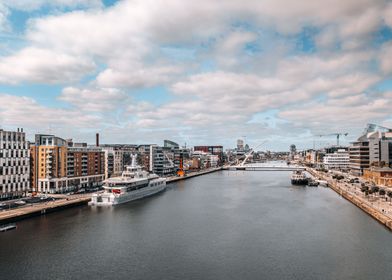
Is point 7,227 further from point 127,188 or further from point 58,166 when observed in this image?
point 58,166

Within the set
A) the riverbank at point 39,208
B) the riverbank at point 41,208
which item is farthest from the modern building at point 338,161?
the riverbank at point 39,208

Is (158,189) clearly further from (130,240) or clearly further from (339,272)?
(339,272)

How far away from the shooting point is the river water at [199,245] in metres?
17.7

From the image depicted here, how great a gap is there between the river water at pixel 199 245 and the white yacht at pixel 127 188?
4254 mm

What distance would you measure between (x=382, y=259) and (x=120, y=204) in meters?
28.6

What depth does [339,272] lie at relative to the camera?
57.6ft

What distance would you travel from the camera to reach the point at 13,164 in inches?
1497

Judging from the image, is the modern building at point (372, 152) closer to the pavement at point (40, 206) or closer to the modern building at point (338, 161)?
the modern building at point (338, 161)

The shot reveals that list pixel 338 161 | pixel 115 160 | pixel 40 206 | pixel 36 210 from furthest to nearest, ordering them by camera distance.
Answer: pixel 338 161
pixel 115 160
pixel 40 206
pixel 36 210

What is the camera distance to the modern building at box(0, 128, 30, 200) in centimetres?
3659

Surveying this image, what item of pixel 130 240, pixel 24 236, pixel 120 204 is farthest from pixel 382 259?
pixel 120 204

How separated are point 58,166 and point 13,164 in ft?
24.1

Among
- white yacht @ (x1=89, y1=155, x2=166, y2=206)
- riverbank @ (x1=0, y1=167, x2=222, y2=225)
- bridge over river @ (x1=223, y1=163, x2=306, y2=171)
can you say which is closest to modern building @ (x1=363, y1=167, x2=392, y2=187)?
white yacht @ (x1=89, y1=155, x2=166, y2=206)

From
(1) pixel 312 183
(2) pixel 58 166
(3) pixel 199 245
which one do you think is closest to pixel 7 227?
(3) pixel 199 245
